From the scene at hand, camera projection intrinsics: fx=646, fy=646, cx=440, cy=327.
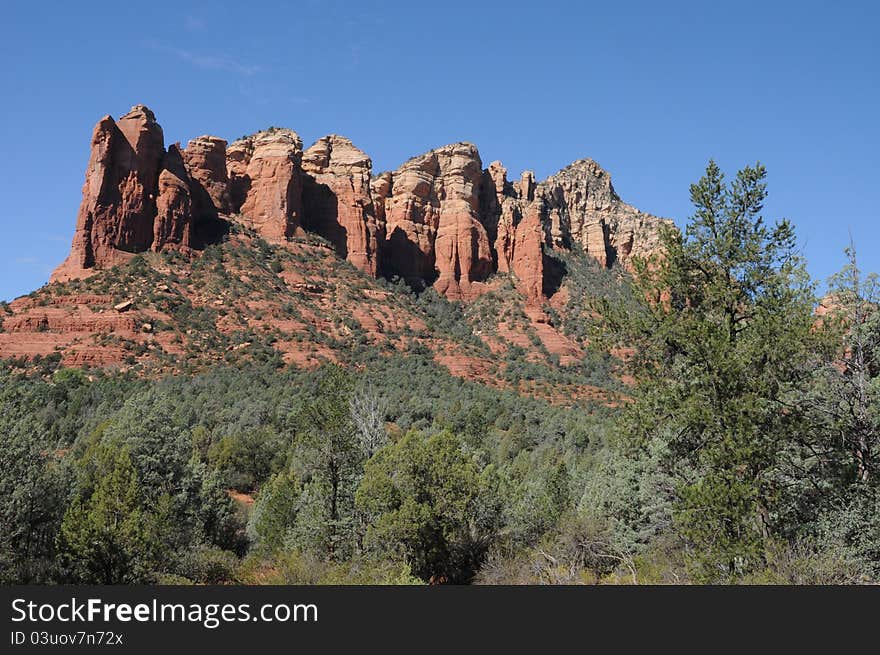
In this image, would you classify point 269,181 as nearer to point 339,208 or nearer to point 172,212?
point 339,208

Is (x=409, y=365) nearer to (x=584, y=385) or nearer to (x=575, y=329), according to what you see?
(x=584, y=385)

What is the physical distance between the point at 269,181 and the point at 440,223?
27772 mm

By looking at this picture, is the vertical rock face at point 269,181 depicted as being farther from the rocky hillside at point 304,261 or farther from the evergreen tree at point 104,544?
the evergreen tree at point 104,544

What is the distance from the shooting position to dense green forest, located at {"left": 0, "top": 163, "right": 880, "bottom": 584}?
10.6 metres

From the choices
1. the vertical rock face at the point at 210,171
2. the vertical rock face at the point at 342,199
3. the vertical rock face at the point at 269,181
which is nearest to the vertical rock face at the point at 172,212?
the vertical rock face at the point at 210,171

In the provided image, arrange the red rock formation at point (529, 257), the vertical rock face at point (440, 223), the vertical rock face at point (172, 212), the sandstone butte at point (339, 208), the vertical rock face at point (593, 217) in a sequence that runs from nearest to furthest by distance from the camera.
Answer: the sandstone butte at point (339, 208)
the vertical rock face at point (172, 212)
the red rock formation at point (529, 257)
the vertical rock face at point (440, 223)
the vertical rock face at point (593, 217)

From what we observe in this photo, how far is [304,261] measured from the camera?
8362 centimetres

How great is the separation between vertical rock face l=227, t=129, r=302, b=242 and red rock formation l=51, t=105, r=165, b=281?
15.0m

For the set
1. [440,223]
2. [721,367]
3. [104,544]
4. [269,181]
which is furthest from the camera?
[440,223]

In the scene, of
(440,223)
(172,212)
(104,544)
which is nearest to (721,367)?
(104,544)

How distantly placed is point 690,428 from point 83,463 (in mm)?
23750

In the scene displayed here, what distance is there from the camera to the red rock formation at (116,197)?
69.4m

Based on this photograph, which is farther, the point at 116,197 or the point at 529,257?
the point at 529,257

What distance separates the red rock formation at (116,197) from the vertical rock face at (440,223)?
3525 centimetres
